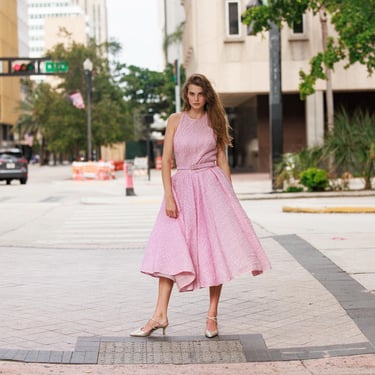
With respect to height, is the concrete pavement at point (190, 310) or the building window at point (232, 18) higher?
the building window at point (232, 18)

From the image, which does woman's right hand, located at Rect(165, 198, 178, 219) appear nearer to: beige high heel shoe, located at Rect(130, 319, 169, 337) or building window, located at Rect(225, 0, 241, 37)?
beige high heel shoe, located at Rect(130, 319, 169, 337)

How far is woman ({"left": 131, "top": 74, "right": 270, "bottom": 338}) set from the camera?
5.99 meters

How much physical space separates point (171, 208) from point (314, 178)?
56.5ft

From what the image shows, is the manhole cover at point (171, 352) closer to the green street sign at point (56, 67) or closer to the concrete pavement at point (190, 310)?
the concrete pavement at point (190, 310)

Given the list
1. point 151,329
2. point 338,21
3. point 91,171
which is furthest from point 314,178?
point 91,171

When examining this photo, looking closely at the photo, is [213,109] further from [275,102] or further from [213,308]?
[275,102]

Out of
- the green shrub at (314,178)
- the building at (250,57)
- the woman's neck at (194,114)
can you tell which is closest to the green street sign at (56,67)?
the building at (250,57)

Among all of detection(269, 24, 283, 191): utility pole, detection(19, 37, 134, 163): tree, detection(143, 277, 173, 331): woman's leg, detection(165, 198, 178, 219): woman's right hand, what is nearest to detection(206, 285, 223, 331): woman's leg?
detection(143, 277, 173, 331): woman's leg

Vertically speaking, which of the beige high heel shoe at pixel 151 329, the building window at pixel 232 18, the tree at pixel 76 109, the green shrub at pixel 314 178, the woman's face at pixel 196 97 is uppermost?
the building window at pixel 232 18

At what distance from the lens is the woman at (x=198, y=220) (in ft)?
19.6

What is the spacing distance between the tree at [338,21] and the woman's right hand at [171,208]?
677 inches

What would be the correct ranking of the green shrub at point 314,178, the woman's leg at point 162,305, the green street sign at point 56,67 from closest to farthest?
1. the woman's leg at point 162,305
2. the green shrub at point 314,178
3. the green street sign at point 56,67

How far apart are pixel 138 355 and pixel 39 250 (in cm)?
637

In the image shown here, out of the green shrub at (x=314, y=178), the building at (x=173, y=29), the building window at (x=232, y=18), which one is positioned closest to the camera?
the green shrub at (x=314, y=178)
